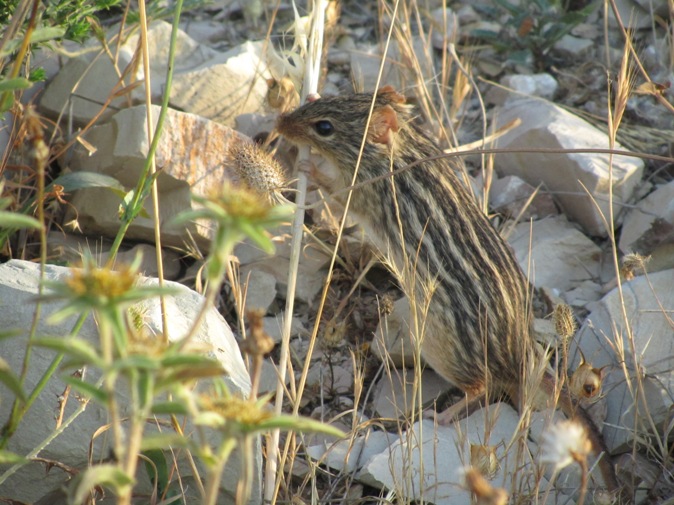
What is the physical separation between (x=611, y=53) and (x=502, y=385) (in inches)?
120

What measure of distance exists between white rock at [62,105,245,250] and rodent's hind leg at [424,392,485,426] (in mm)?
1498

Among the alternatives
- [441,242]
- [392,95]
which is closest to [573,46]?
[392,95]

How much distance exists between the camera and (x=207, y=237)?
417cm

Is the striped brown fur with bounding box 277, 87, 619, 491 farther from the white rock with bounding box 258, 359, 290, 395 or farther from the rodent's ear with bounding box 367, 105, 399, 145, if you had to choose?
the white rock with bounding box 258, 359, 290, 395

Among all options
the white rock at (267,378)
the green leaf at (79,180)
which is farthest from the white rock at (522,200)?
the green leaf at (79,180)

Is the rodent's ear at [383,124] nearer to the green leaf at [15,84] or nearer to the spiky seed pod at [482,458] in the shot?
the spiky seed pod at [482,458]

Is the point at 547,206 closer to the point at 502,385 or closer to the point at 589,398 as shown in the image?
the point at 502,385

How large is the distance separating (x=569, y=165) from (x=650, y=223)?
0.58 metres

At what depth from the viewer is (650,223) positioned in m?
4.27

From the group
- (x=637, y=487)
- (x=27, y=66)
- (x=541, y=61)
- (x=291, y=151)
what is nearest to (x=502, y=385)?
(x=637, y=487)

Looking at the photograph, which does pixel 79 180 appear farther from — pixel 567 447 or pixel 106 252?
pixel 567 447

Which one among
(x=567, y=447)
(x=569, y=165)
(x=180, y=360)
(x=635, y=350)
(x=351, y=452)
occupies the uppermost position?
(x=180, y=360)

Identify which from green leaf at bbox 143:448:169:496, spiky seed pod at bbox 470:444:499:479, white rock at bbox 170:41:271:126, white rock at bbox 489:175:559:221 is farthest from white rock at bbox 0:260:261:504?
white rock at bbox 489:175:559:221

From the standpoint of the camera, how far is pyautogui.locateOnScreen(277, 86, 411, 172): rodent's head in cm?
412
